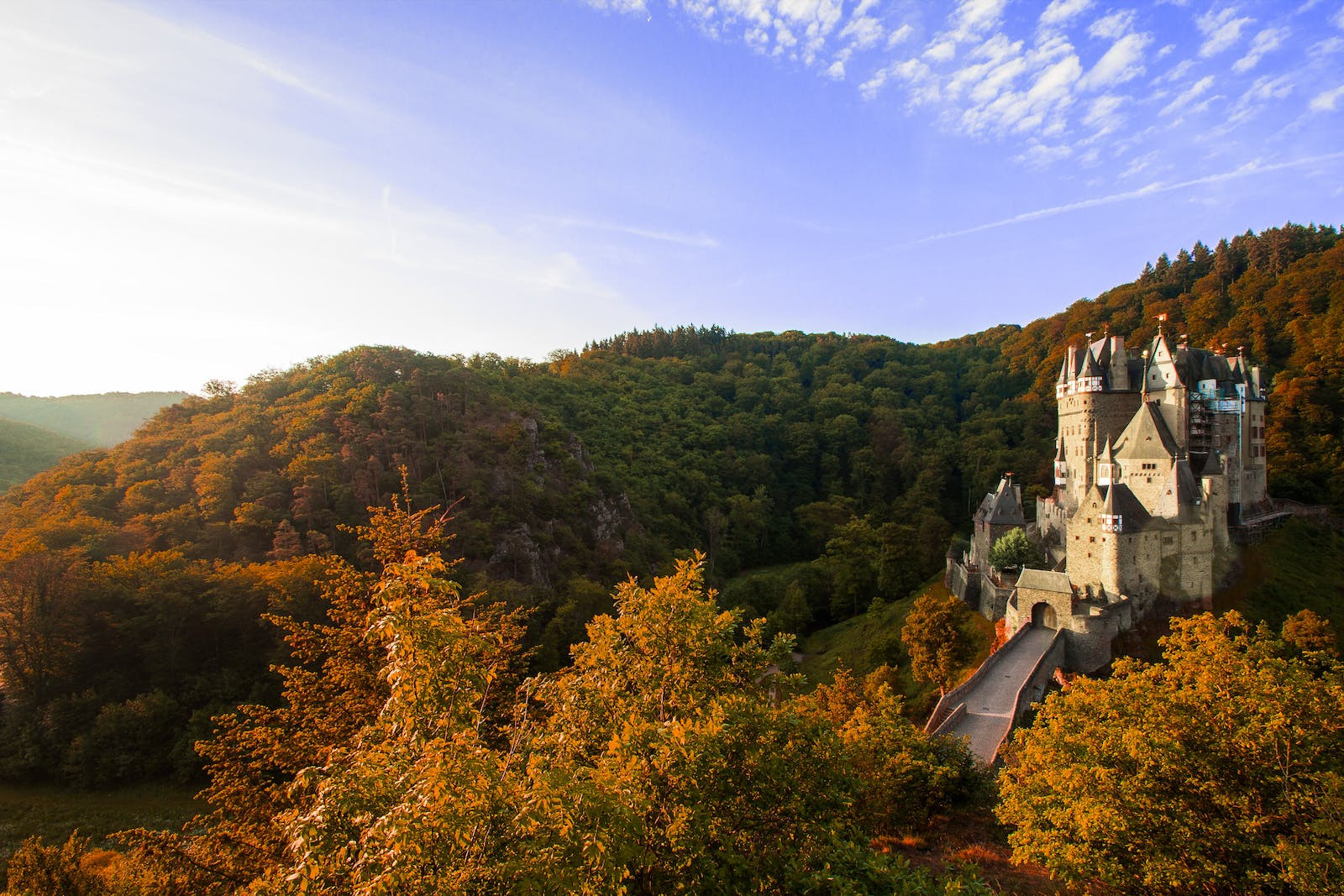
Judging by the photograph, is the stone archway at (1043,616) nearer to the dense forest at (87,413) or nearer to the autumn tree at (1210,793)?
the autumn tree at (1210,793)

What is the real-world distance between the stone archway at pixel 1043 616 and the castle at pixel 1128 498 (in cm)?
6

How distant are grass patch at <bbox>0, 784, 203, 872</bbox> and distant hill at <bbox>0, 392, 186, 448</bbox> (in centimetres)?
6008

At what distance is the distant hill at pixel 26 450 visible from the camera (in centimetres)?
4579

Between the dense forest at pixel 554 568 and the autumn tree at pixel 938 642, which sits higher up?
the dense forest at pixel 554 568

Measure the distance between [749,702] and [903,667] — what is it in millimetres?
32131

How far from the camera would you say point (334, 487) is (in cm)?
4234

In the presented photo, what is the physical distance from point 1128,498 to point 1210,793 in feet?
71.6

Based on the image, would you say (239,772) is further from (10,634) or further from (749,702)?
(10,634)

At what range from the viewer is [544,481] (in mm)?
→ 55781

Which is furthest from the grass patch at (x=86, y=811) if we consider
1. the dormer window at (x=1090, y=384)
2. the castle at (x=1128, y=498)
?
the dormer window at (x=1090, y=384)

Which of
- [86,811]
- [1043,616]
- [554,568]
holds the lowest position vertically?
[86,811]

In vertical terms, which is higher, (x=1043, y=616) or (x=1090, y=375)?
(x=1090, y=375)

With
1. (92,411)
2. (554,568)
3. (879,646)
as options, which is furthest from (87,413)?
(879,646)

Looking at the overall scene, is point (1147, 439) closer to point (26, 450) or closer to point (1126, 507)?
point (1126, 507)
